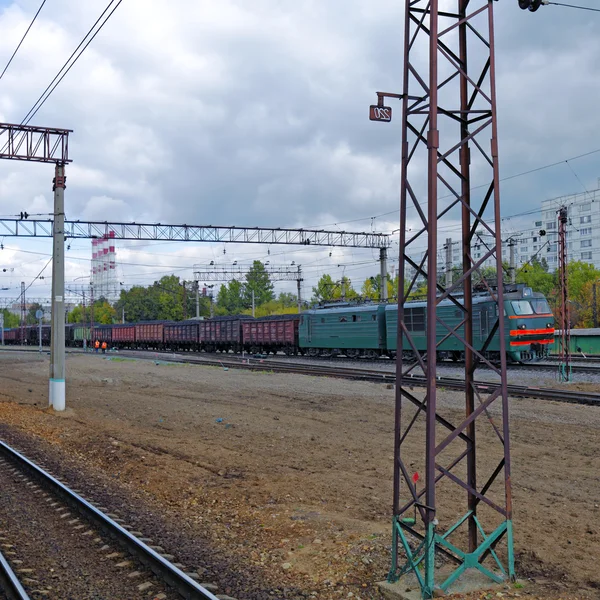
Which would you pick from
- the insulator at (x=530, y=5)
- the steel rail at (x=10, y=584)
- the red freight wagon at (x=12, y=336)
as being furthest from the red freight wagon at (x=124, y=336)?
the insulator at (x=530, y=5)

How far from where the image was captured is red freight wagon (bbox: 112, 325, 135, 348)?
6934cm

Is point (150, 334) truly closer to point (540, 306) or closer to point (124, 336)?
point (124, 336)

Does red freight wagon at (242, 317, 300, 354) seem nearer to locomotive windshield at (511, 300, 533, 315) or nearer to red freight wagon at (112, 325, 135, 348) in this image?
locomotive windshield at (511, 300, 533, 315)

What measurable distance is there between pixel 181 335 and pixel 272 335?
54.9ft

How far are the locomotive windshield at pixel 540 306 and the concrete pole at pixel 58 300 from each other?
1964 cm

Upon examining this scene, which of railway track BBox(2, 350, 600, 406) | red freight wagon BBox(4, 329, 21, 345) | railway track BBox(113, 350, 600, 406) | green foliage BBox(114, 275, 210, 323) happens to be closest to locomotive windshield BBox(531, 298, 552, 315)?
railway track BBox(2, 350, 600, 406)

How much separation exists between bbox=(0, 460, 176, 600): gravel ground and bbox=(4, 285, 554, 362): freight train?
386cm

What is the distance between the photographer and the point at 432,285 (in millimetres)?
5406

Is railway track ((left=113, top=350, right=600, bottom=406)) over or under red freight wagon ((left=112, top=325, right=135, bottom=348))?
under

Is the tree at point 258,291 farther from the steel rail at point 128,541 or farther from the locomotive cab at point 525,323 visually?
the steel rail at point 128,541

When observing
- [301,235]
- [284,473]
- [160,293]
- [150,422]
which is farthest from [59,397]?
[160,293]

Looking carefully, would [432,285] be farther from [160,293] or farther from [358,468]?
[160,293]

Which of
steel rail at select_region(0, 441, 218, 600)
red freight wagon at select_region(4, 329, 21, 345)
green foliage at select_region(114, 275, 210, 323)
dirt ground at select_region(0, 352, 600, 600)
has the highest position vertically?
green foliage at select_region(114, 275, 210, 323)

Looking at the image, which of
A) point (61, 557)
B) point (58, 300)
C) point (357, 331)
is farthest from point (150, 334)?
point (61, 557)
